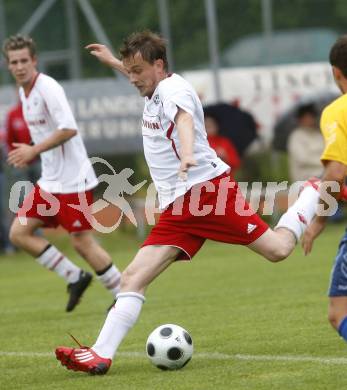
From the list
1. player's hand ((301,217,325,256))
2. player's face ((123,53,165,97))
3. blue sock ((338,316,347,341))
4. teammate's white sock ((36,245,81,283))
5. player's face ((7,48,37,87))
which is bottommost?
teammate's white sock ((36,245,81,283))

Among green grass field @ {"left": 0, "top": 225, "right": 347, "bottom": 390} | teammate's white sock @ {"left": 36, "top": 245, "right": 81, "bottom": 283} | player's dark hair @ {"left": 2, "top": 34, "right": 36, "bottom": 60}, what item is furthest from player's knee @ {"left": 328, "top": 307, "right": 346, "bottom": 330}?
player's dark hair @ {"left": 2, "top": 34, "right": 36, "bottom": 60}

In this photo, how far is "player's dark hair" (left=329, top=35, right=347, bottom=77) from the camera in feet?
19.5

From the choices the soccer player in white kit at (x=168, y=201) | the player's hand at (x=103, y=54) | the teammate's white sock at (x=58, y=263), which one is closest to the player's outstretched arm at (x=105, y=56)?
the player's hand at (x=103, y=54)

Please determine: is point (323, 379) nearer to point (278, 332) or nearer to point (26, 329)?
point (278, 332)

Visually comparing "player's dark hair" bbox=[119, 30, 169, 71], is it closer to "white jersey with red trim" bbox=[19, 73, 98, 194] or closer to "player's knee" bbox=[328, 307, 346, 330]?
Answer: "player's knee" bbox=[328, 307, 346, 330]

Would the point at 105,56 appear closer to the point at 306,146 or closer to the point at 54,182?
the point at 54,182

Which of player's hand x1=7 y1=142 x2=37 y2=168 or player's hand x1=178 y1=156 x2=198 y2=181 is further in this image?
player's hand x1=7 y1=142 x2=37 y2=168

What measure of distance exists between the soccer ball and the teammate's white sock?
327cm

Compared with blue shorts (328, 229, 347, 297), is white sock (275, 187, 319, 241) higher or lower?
lower

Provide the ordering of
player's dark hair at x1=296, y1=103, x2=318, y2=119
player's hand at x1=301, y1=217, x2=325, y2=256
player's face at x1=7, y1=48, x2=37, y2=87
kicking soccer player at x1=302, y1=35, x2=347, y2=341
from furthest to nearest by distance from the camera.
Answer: player's dark hair at x1=296, y1=103, x2=318, y2=119
player's face at x1=7, y1=48, x2=37, y2=87
player's hand at x1=301, y1=217, x2=325, y2=256
kicking soccer player at x1=302, y1=35, x2=347, y2=341

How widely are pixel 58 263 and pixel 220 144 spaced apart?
27.4 ft

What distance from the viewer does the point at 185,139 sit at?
6488mm

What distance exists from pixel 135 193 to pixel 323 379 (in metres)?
13.3

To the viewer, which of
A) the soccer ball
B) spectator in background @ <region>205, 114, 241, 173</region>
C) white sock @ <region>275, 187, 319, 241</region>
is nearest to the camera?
the soccer ball
